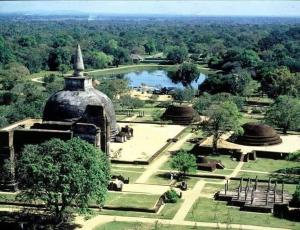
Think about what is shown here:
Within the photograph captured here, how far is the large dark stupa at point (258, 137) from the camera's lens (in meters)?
59.8

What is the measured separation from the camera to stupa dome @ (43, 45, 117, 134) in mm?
55500

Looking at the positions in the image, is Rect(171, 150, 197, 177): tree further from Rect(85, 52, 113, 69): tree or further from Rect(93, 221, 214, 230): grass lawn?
Rect(85, 52, 113, 69): tree

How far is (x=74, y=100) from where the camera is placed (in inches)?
2207

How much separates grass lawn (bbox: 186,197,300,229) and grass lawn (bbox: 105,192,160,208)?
3096 mm

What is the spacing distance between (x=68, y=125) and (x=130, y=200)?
10587mm

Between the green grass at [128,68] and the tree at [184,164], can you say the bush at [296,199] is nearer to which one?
the tree at [184,164]

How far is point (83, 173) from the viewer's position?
3459cm

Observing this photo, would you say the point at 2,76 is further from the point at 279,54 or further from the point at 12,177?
the point at 279,54

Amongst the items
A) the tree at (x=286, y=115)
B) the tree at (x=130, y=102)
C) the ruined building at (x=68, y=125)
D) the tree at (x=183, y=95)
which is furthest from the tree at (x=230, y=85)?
the ruined building at (x=68, y=125)

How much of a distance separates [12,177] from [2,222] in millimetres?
7683

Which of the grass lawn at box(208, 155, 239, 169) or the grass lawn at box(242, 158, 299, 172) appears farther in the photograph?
the grass lawn at box(208, 155, 239, 169)

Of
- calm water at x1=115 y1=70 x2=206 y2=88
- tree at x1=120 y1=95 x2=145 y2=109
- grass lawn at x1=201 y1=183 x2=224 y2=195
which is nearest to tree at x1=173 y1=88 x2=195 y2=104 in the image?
tree at x1=120 y1=95 x2=145 y2=109

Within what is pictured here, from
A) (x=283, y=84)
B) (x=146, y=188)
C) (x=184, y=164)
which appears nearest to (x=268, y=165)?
(x=184, y=164)

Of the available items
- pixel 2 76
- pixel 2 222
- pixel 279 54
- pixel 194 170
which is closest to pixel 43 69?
pixel 2 76
